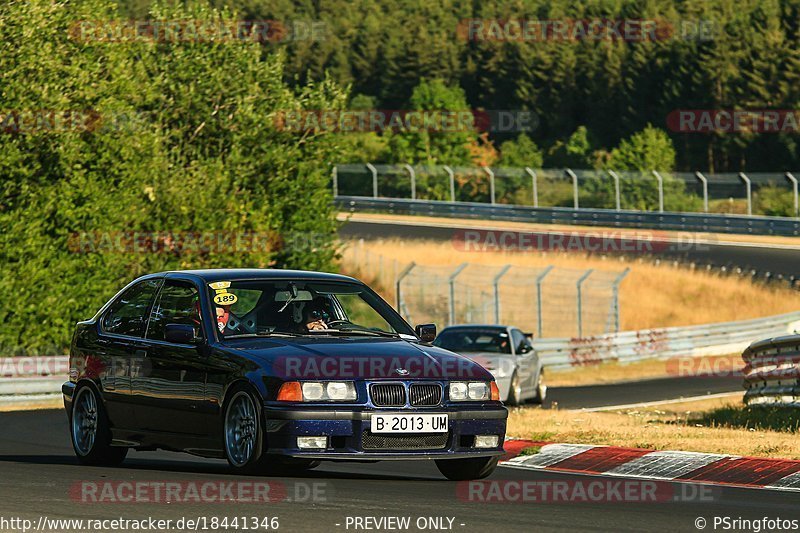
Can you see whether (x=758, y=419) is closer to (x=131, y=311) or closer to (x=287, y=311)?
(x=287, y=311)

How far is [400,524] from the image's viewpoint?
8438 millimetres

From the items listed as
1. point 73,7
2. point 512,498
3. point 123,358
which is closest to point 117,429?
point 123,358

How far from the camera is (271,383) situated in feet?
33.6

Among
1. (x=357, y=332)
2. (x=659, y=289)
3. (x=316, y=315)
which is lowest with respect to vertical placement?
(x=659, y=289)

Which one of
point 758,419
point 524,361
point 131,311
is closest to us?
point 131,311

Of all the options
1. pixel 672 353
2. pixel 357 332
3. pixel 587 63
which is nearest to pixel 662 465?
pixel 357 332

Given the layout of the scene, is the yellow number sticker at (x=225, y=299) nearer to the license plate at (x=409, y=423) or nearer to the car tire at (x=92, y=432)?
the car tire at (x=92, y=432)

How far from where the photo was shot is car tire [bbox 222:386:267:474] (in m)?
10.3

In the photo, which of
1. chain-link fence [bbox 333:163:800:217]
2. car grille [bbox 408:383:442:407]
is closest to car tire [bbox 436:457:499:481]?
car grille [bbox 408:383:442:407]

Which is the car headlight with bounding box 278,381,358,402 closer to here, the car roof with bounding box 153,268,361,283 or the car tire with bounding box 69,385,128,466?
the car roof with bounding box 153,268,361,283

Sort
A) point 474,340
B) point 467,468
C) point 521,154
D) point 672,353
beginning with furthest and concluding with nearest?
point 521,154, point 672,353, point 474,340, point 467,468

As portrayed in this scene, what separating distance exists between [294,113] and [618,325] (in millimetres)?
11326

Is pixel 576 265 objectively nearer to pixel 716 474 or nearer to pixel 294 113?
pixel 294 113

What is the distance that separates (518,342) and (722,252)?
31.1 metres
